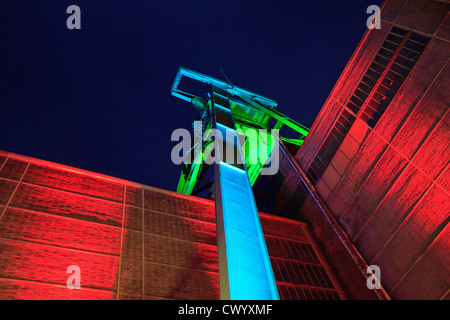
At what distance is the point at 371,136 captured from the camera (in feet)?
20.8

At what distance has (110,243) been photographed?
4.77 metres

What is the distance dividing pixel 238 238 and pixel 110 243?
282cm

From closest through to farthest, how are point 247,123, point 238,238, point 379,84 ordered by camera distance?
point 238,238
point 379,84
point 247,123

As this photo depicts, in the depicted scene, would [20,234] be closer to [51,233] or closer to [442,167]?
[51,233]

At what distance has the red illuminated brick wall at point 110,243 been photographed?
3.99 m

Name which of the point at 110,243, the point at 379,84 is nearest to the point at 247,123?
the point at 379,84

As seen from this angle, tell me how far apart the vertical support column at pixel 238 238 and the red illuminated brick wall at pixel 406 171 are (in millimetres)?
3225

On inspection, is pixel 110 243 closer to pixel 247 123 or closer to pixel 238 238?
pixel 238 238

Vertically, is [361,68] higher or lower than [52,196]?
higher

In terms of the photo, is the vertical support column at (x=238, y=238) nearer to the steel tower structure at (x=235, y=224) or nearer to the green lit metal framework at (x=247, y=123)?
the steel tower structure at (x=235, y=224)

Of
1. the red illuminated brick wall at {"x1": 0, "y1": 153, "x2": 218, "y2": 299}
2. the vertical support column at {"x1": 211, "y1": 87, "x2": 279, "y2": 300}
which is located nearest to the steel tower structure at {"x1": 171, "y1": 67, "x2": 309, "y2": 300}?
the vertical support column at {"x1": 211, "y1": 87, "x2": 279, "y2": 300}

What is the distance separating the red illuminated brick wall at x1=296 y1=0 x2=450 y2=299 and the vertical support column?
3.22 meters
